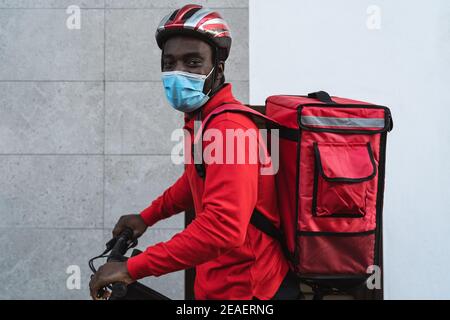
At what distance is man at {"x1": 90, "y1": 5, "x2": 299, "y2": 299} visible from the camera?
1.36m

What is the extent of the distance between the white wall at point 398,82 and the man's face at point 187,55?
5.35ft

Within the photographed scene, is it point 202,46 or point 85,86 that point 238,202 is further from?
point 85,86

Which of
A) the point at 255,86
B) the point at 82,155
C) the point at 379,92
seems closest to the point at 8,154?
the point at 82,155

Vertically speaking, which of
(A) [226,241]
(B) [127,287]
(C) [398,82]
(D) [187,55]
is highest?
(C) [398,82]

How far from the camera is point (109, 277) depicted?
1.42 metres

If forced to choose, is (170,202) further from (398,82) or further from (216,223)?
(398,82)

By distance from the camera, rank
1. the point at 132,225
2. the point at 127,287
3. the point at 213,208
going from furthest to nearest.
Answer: the point at 132,225
the point at 127,287
the point at 213,208

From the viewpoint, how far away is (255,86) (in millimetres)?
3232

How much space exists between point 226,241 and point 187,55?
2.35ft

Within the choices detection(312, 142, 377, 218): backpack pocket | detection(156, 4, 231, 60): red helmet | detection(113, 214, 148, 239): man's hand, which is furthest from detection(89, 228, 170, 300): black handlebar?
detection(156, 4, 231, 60): red helmet

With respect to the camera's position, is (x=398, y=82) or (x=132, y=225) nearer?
(x=132, y=225)

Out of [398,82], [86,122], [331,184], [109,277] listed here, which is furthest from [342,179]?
[86,122]

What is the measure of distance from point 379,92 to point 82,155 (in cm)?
232

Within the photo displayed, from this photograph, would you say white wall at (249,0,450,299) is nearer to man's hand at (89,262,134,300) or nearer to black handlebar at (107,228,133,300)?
black handlebar at (107,228,133,300)
